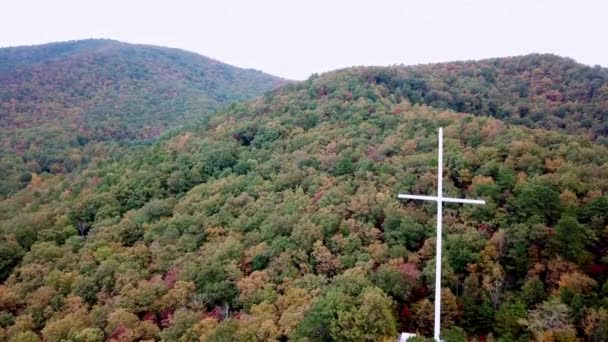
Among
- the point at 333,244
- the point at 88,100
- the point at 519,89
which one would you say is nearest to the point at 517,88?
the point at 519,89

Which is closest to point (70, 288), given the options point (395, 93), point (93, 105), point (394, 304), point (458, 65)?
point (394, 304)

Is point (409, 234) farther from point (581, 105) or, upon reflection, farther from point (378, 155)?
point (581, 105)

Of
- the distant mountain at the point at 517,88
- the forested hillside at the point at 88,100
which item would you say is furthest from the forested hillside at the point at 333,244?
the forested hillside at the point at 88,100

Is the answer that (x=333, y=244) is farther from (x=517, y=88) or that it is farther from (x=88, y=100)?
(x=88, y=100)

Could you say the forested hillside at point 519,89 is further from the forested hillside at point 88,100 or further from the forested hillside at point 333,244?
the forested hillside at point 88,100

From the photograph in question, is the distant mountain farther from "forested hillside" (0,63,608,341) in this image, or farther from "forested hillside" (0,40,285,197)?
"forested hillside" (0,40,285,197)
